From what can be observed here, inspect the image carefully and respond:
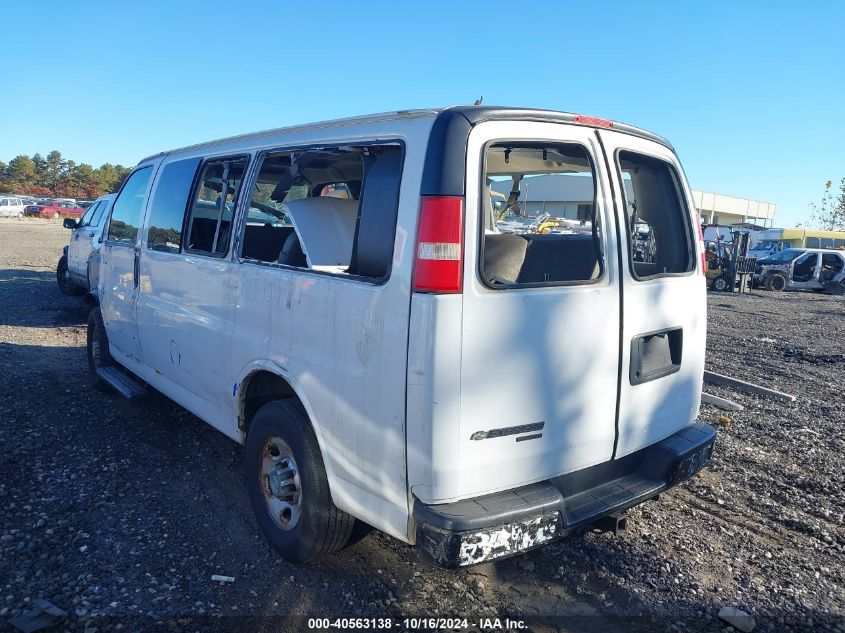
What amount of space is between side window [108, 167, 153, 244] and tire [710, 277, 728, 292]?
2198cm

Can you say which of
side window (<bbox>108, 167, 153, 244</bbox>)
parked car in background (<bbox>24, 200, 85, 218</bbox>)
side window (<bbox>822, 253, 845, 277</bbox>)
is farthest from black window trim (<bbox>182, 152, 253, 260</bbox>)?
parked car in background (<bbox>24, 200, 85, 218</bbox>)

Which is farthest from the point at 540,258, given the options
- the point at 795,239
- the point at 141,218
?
the point at 795,239

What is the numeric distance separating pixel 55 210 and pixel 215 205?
59.7 metres

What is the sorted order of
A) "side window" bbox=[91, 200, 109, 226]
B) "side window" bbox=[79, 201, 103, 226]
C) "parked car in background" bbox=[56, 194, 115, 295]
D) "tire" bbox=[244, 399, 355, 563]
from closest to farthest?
"tire" bbox=[244, 399, 355, 563], "parked car in background" bbox=[56, 194, 115, 295], "side window" bbox=[91, 200, 109, 226], "side window" bbox=[79, 201, 103, 226]

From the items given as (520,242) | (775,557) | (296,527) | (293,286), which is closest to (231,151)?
(293,286)

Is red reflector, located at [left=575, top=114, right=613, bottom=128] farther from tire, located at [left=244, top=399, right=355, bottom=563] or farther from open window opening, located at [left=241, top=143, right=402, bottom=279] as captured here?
tire, located at [left=244, top=399, right=355, bottom=563]

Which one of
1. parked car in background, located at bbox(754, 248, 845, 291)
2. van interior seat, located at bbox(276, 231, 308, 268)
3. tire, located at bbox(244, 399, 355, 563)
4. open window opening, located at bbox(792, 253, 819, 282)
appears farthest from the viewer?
open window opening, located at bbox(792, 253, 819, 282)

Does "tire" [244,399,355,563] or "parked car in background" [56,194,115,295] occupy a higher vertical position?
"parked car in background" [56,194,115,295]

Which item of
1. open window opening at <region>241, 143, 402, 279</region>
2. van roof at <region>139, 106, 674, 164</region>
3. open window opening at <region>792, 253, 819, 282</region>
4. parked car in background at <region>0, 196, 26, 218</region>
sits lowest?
open window opening at <region>792, 253, 819, 282</region>

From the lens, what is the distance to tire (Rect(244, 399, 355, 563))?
3.06 meters

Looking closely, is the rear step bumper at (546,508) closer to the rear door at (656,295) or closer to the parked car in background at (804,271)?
the rear door at (656,295)

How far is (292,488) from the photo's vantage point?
3293 mm

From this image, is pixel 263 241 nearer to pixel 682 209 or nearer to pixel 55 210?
pixel 682 209

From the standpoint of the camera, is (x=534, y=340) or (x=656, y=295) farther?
(x=656, y=295)
